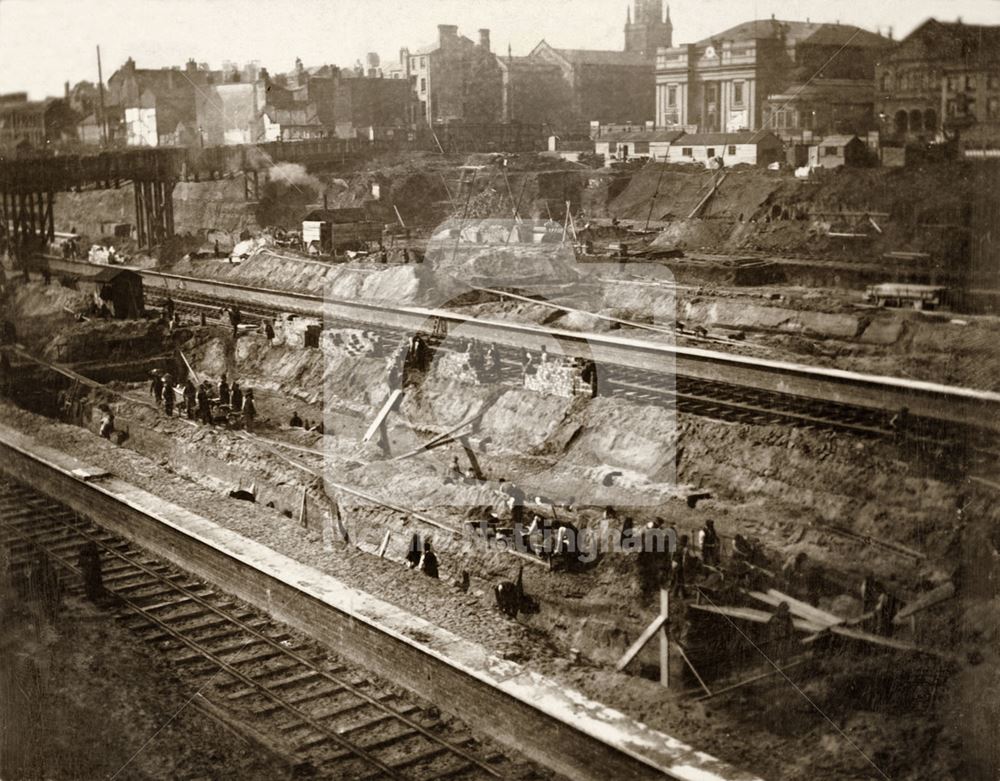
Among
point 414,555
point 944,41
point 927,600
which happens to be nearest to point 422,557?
point 414,555

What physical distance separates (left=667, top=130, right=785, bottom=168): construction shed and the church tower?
10.6ft

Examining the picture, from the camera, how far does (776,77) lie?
3116cm

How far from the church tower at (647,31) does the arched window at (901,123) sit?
774 cm

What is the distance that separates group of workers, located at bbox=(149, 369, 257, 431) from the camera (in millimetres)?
17453

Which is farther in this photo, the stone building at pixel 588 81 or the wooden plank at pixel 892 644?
the stone building at pixel 588 81

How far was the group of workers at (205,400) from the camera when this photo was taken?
57.3 feet

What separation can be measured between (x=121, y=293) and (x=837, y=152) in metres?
21.2

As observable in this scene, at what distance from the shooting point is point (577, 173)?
33.7 metres

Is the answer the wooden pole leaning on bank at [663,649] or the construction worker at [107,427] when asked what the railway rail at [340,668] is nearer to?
the wooden pole leaning on bank at [663,649]

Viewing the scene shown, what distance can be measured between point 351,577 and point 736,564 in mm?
4009

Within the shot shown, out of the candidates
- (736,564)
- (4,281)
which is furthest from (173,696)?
(4,281)

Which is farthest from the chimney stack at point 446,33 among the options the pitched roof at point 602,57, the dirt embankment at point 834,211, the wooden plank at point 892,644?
the wooden plank at point 892,644

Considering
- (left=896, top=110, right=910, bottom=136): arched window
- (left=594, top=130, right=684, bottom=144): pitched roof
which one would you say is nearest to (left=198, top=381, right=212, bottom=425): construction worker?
(left=896, top=110, right=910, bottom=136): arched window

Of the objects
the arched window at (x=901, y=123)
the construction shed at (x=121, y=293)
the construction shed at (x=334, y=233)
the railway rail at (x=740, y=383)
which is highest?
the arched window at (x=901, y=123)
